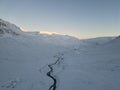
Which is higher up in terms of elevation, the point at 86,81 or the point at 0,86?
the point at 86,81

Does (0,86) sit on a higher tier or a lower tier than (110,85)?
lower

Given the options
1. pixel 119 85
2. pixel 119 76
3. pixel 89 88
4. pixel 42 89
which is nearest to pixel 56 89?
pixel 42 89

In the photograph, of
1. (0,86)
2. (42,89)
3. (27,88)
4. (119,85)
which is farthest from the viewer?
(0,86)

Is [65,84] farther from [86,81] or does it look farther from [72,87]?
[86,81]

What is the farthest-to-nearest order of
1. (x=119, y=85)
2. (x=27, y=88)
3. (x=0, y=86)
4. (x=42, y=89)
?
1. (x=0, y=86)
2. (x=27, y=88)
3. (x=42, y=89)
4. (x=119, y=85)

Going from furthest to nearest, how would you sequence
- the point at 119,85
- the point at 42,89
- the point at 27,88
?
the point at 27,88 < the point at 42,89 < the point at 119,85

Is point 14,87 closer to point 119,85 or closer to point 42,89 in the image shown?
point 42,89

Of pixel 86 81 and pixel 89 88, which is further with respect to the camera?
pixel 86 81

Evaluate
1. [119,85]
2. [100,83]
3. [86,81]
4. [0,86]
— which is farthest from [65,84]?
[0,86]

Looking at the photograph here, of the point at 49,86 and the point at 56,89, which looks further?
the point at 49,86
